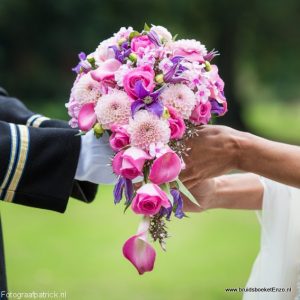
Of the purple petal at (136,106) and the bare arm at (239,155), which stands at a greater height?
the purple petal at (136,106)

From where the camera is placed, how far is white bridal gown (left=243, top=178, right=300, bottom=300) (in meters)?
3.33

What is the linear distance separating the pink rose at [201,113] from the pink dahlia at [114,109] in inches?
11.3

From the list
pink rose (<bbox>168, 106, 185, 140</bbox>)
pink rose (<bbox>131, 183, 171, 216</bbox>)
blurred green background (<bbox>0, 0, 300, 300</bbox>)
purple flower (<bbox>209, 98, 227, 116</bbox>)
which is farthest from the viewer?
blurred green background (<bbox>0, 0, 300, 300</bbox>)

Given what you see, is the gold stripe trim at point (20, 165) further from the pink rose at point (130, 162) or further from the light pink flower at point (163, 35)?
the light pink flower at point (163, 35)

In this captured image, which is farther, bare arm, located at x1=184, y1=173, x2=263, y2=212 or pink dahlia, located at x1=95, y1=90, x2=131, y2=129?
bare arm, located at x1=184, y1=173, x2=263, y2=212

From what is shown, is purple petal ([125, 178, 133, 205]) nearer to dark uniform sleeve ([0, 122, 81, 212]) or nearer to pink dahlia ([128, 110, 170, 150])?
pink dahlia ([128, 110, 170, 150])

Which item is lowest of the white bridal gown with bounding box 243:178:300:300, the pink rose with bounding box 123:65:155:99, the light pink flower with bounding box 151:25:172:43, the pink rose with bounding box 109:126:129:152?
the white bridal gown with bounding box 243:178:300:300

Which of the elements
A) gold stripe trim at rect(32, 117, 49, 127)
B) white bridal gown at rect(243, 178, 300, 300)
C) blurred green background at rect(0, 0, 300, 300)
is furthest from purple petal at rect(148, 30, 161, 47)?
blurred green background at rect(0, 0, 300, 300)

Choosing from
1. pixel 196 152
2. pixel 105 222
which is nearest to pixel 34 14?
pixel 105 222

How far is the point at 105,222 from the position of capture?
33.7 feet

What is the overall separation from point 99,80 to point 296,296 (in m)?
1.35

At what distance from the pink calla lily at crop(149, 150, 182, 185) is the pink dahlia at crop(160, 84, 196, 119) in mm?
193

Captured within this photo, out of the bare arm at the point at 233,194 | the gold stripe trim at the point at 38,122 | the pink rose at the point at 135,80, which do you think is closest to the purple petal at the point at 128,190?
the pink rose at the point at 135,80

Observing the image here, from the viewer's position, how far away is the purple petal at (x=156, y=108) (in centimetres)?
268
